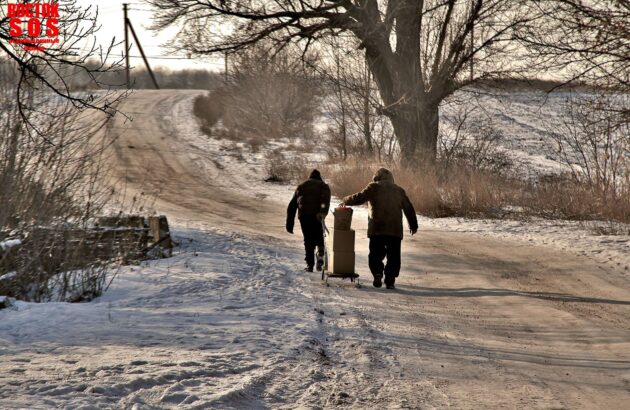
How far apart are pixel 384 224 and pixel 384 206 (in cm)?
26

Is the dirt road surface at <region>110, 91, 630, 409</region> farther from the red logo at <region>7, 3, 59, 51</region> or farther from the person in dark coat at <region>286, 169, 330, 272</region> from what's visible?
the red logo at <region>7, 3, 59, 51</region>

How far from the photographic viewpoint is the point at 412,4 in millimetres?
22625

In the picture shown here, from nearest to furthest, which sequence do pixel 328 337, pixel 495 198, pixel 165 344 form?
pixel 165 344 → pixel 328 337 → pixel 495 198

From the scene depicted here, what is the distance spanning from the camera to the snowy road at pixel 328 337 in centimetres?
578

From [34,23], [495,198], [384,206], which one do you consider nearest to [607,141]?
[495,198]

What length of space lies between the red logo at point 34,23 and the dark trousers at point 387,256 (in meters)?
5.10

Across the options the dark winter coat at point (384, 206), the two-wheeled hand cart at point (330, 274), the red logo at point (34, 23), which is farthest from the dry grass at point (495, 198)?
the red logo at point (34, 23)

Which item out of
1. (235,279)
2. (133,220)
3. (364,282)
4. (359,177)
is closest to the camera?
(235,279)

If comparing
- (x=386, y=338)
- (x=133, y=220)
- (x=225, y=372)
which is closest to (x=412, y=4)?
(x=133, y=220)

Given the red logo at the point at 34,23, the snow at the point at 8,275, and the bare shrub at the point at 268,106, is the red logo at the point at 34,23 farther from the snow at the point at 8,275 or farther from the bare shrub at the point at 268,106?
the bare shrub at the point at 268,106

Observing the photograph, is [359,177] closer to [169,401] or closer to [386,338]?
[386,338]

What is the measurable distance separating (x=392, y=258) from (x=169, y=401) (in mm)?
5855

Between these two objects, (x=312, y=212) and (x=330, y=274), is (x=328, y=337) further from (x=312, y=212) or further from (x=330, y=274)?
(x=312, y=212)

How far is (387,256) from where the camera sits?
10938 mm
